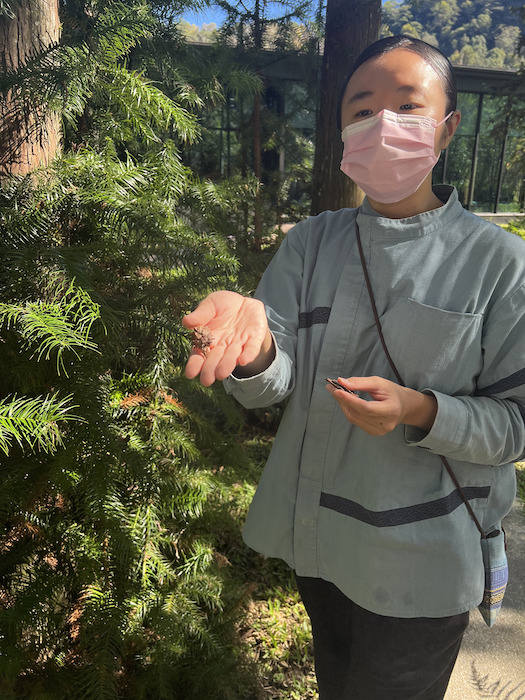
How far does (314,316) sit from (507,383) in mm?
437

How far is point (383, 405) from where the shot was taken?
1.00 metres

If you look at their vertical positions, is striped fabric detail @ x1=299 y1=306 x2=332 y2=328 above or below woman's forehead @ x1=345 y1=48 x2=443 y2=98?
below

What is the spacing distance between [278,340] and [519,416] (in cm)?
53

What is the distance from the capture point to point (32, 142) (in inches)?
61.2

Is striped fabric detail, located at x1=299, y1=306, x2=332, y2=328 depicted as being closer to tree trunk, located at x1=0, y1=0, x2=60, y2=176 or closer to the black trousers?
the black trousers

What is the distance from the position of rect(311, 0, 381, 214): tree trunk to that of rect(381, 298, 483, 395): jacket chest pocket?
2626 millimetres

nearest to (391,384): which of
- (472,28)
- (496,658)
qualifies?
(496,658)

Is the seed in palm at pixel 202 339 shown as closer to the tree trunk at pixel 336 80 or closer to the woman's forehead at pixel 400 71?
the woman's forehead at pixel 400 71

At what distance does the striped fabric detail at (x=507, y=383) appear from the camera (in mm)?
1075

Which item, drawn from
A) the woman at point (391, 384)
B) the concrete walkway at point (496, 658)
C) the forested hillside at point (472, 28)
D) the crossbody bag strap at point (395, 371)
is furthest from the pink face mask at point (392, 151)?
the forested hillside at point (472, 28)

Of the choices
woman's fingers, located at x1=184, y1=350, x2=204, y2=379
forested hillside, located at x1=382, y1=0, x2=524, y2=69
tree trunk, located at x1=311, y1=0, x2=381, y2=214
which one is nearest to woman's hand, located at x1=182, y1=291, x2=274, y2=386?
woman's fingers, located at x1=184, y1=350, x2=204, y2=379

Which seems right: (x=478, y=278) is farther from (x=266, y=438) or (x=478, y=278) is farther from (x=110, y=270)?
(x=266, y=438)

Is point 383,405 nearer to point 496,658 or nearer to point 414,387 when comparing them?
point 414,387

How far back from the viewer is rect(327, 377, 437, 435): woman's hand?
3.28 ft
